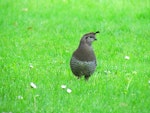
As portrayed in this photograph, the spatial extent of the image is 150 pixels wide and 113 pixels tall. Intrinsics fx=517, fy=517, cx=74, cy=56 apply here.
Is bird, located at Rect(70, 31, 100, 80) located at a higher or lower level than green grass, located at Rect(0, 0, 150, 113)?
higher

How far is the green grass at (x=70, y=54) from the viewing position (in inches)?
272

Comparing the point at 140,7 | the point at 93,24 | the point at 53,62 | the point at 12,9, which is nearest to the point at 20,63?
the point at 53,62

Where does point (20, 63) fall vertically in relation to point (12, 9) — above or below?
above

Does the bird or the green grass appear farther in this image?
the bird

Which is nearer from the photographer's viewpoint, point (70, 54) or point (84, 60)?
point (84, 60)

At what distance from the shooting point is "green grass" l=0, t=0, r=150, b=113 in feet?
22.7

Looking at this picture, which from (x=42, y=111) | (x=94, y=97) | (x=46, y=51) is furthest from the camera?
(x=46, y=51)

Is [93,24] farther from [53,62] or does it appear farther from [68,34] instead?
[53,62]

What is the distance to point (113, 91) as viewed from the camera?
24.7 ft

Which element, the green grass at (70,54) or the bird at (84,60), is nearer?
the green grass at (70,54)

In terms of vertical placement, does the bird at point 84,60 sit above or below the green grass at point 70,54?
above

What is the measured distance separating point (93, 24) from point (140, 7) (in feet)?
7.22

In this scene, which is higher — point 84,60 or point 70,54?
point 84,60

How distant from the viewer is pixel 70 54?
10.1 metres
